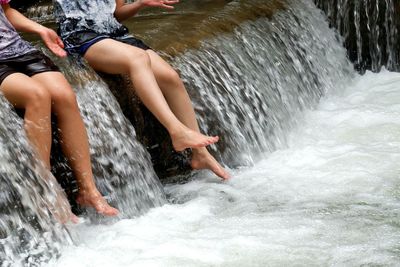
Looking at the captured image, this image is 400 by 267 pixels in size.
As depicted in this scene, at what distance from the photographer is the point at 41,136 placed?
11.9 ft

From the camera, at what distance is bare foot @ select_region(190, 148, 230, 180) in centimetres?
465

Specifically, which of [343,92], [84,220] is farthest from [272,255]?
[343,92]

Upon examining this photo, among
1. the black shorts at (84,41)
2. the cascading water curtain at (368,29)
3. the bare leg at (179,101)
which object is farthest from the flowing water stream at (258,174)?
the cascading water curtain at (368,29)

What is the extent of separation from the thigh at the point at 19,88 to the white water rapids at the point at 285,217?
0.64 metres

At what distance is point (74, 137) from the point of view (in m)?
3.83

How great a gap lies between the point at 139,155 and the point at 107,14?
3.14ft

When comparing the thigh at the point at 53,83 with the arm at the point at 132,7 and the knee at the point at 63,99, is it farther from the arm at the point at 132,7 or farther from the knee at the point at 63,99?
the arm at the point at 132,7

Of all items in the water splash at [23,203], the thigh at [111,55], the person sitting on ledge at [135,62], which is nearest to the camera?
the water splash at [23,203]

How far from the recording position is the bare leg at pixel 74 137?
12.4 ft

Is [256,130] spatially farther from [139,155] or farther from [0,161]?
[0,161]

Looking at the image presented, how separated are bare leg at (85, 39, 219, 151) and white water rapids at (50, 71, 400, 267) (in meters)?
0.35

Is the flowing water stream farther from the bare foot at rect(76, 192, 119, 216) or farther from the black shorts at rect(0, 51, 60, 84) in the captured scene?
the black shorts at rect(0, 51, 60, 84)

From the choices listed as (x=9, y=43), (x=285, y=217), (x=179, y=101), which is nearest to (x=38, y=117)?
(x=9, y=43)

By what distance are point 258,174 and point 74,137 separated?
1.39 metres
